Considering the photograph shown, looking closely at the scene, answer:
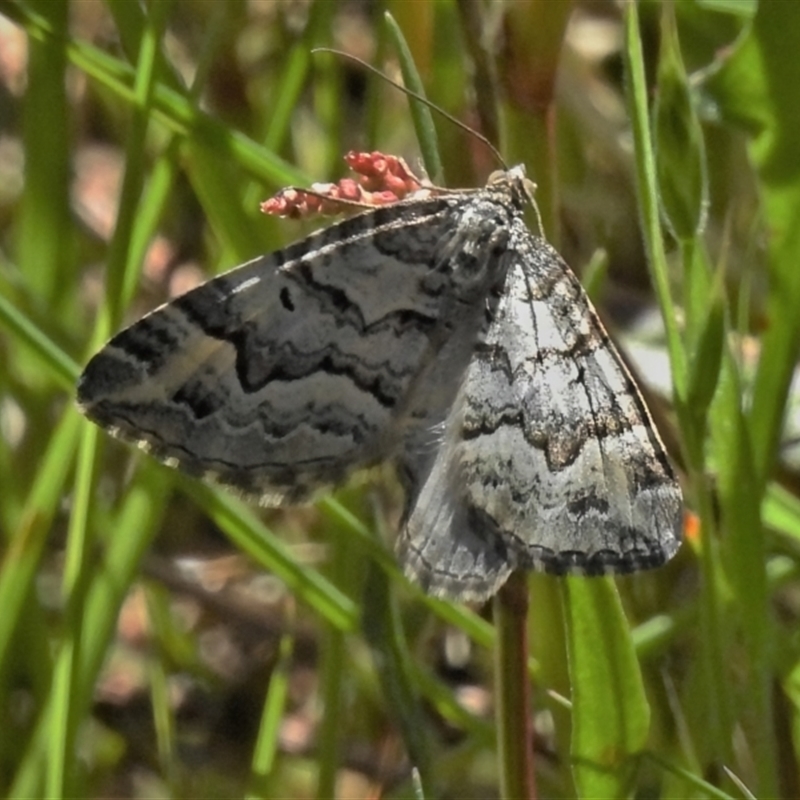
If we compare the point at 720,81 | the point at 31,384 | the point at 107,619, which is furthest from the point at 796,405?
the point at 31,384

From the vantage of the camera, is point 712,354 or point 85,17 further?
point 85,17

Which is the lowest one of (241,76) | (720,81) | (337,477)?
(337,477)

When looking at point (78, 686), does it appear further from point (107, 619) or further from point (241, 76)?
point (241, 76)
